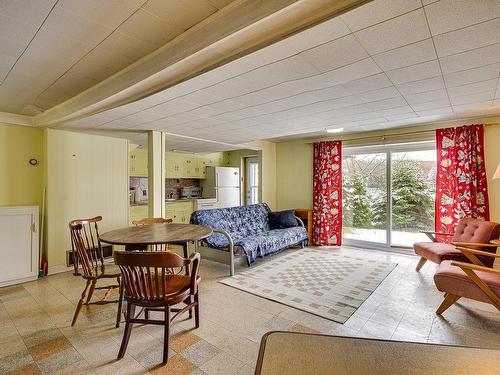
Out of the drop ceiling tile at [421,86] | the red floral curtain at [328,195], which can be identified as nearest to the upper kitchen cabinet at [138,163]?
the red floral curtain at [328,195]

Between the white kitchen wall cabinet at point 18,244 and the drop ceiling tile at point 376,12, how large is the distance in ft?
13.2

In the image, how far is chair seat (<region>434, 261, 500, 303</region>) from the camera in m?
2.12

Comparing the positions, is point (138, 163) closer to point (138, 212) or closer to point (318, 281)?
point (138, 212)

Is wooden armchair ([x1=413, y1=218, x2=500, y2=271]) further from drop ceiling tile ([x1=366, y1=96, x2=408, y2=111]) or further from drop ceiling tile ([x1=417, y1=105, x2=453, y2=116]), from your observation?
drop ceiling tile ([x1=366, y1=96, x2=408, y2=111])

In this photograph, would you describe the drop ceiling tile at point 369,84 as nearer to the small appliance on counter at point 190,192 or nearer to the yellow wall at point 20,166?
the yellow wall at point 20,166

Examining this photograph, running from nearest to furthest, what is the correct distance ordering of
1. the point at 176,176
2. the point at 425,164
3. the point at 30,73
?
1. the point at 30,73
2. the point at 425,164
3. the point at 176,176

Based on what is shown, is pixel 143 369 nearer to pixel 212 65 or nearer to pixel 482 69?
pixel 212 65

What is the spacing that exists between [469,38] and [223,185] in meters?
5.46

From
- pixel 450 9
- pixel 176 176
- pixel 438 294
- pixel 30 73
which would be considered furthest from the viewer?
pixel 176 176

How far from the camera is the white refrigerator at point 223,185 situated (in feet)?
21.2

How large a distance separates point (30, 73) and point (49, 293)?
2.30m

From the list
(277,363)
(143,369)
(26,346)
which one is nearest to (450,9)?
(277,363)

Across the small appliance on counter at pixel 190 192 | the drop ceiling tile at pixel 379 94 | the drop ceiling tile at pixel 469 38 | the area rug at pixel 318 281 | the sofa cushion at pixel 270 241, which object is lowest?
the area rug at pixel 318 281

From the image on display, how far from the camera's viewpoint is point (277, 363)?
679 millimetres
